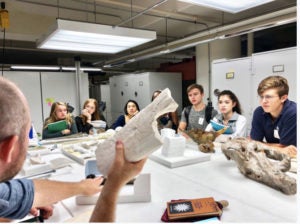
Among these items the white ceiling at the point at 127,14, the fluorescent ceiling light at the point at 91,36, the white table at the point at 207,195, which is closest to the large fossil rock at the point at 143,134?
the white table at the point at 207,195

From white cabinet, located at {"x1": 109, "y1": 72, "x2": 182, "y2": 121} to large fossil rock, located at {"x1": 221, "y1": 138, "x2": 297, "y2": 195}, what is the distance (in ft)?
14.7

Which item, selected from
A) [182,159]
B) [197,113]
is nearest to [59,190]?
[182,159]

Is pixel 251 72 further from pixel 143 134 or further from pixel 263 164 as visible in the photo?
pixel 143 134

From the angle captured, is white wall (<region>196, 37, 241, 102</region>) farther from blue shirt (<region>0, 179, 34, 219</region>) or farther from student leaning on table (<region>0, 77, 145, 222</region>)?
blue shirt (<region>0, 179, 34, 219</region>)

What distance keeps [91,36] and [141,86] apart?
11.8 feet

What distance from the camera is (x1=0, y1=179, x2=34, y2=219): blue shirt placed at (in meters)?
0.88

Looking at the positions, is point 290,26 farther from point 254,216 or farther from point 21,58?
point 21,58

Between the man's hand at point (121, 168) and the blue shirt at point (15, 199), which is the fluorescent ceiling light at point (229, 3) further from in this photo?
the blue shirt at point (15, 199)

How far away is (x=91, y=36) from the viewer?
258cm

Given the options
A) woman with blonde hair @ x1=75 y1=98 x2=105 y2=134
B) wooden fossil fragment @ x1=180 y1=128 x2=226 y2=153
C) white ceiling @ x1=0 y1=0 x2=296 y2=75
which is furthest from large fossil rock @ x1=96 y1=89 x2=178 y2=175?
woman with blonde hair @ x1=75 y1=98 x2=105 y2=134

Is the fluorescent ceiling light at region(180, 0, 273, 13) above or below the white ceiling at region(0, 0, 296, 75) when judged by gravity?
below

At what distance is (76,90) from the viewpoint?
5605mm

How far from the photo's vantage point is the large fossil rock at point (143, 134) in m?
0.72

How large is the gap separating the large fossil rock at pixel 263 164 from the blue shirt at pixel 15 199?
1.10 metres
